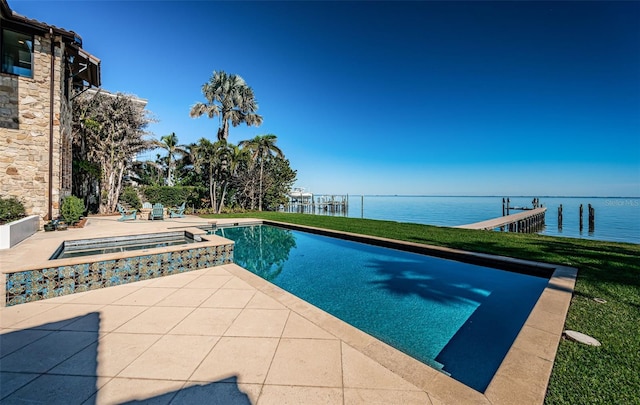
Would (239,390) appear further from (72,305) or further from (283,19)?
(283,19)

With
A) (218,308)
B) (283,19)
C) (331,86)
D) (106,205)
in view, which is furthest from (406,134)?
(218,308)

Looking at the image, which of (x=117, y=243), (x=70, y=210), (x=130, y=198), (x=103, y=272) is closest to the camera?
(x=103, y=272)

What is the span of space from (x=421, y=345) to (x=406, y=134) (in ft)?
98.0

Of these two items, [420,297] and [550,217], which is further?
[550,217]

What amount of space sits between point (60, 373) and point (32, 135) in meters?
10.1

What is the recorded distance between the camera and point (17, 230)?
6.17 meters

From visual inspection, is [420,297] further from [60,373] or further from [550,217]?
[550,217]

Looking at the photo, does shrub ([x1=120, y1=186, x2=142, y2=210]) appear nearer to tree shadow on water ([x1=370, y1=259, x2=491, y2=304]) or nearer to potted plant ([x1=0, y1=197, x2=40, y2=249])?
potted plant ([x1=0, y1=197, x2=40, y2=249])

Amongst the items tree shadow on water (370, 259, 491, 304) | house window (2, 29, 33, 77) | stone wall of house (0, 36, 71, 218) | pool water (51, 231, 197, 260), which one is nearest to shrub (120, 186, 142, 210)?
stone wall of house (0, 36, 71, 218)

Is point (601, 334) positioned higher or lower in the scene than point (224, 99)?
lower

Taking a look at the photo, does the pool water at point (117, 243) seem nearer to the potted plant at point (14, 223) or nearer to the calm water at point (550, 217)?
the potted plant at point (14, 223)

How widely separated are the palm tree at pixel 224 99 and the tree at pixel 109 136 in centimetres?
476

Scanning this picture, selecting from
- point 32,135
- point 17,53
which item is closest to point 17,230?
point 32,135

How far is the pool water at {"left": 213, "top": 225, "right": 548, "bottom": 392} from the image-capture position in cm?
299
